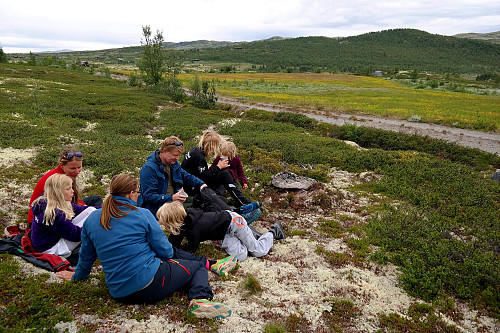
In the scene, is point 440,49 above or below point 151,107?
above

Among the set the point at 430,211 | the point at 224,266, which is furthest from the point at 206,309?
the point at 430,211

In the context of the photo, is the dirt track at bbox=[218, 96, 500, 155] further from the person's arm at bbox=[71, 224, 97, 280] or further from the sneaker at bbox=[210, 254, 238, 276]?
the person's arm at bbox=[71, 224, 97, 280]

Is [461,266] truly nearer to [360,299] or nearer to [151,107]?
[360,299]

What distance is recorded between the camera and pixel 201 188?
731 cm

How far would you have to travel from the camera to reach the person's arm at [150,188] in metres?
6.63

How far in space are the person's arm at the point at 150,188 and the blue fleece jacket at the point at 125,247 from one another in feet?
6.80

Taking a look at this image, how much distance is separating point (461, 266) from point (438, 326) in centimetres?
220

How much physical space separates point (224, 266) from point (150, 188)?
2542 millimetres

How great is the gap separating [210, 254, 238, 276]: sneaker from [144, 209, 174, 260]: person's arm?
1.37 meters

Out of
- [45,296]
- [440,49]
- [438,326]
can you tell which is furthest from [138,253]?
[440,49]

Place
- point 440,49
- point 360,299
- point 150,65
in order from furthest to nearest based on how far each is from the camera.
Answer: point 440,49 → point 150,65 → point 360,299

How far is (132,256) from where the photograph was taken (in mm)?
4270

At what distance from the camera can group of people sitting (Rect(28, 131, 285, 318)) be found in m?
4.24

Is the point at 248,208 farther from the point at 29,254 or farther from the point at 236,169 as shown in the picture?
the point at 29,254
